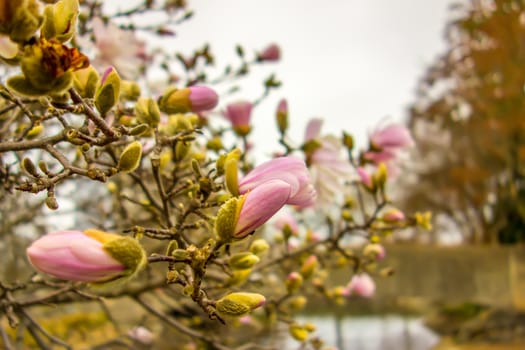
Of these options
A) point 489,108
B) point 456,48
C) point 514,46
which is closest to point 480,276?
point 489,108

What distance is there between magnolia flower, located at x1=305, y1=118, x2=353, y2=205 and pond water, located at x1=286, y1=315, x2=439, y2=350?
5.89 meters

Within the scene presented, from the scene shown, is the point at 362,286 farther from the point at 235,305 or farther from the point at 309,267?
the point at 235,305

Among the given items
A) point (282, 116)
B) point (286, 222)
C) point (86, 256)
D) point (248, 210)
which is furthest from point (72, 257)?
point (286, 222)

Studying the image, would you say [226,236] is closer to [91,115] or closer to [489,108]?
[91,115]

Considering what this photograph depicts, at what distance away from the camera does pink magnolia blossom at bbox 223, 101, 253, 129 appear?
1064 millimetres

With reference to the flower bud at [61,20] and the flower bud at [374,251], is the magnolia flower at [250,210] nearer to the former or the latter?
the flower bud at [61,20]

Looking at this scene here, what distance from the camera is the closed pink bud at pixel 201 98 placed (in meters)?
0.72

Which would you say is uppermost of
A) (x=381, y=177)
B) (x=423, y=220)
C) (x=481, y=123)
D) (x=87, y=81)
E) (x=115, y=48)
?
(x=481, y=123)

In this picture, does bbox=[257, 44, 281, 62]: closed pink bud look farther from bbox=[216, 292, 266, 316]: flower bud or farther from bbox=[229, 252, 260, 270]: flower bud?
bbox=[216, 292, 266, 316]: flower bud

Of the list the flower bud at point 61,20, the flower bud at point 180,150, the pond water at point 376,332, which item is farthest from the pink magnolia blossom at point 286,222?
the pond water at point 376,332

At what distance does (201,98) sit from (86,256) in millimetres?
367

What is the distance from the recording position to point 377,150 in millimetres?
1113

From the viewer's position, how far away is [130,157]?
1.83 ft

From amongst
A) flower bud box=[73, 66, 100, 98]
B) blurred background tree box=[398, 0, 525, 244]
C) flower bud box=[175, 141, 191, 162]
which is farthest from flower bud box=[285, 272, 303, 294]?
blurred background tree box=[398, 0, 525, 244]
